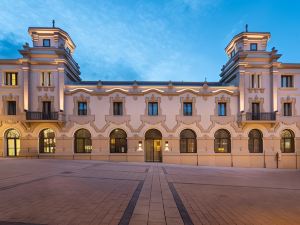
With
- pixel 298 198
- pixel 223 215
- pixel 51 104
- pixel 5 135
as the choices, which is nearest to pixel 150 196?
pixel 223 215

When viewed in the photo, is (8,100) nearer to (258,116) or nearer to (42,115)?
(42,115)

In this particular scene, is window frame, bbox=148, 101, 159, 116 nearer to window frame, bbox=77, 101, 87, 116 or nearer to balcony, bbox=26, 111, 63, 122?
window frame, bbox=77, 101, 87, 116

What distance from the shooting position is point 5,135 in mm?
21422

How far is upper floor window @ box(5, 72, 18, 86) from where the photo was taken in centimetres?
2191

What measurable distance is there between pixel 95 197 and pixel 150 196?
80.9 inches

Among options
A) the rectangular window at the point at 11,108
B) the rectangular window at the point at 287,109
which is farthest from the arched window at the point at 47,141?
the rectangular window at the point at 287,109

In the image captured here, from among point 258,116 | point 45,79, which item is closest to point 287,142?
point 258,116

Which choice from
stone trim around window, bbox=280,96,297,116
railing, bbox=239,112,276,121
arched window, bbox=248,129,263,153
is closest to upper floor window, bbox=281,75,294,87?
stone trim around window, bbox=280,96,297,116

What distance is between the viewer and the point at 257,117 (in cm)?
2209

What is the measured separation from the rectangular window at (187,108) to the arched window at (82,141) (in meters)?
11.2

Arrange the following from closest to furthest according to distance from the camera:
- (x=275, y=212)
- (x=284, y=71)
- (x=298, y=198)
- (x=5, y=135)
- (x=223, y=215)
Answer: (x=223, y=215) → (x=275, y=212) → (x=298, y=198) → (x=5, y=135) → (x=284, y=71)

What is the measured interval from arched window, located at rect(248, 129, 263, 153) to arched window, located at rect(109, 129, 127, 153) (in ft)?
46.5

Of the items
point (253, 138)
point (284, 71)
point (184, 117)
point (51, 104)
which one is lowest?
point (253, 138)

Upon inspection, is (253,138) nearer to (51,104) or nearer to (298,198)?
(298,198)
